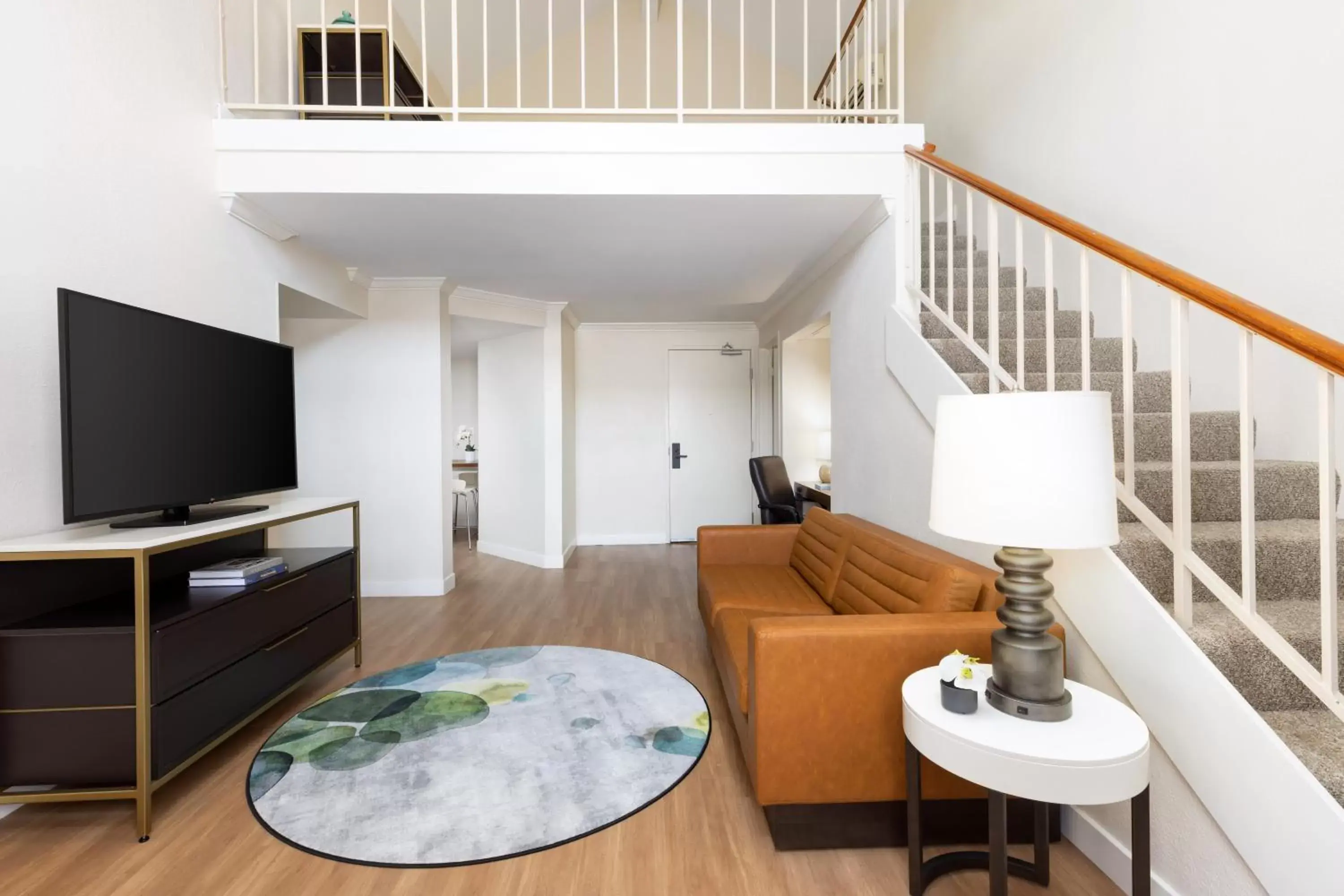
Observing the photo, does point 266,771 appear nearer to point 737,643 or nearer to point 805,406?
point 737,643

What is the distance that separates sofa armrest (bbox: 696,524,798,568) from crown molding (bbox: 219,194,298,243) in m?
2.76

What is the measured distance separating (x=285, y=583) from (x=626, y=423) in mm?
4212

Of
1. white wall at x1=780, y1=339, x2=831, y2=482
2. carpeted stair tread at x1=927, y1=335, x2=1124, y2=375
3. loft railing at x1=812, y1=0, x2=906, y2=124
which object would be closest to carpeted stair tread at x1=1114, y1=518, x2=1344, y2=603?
carpeted stair tread at x1=927, y1=335, x2=1124, y2=375

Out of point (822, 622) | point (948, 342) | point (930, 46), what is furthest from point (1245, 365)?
point (930, 46)

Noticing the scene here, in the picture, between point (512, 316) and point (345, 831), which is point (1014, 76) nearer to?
point (512, 316)

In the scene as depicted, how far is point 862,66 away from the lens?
5504 millimetres

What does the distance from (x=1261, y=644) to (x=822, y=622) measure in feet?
3.30

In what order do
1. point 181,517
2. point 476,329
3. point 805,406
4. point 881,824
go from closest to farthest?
point 881,824
point 181,517
point 476,329
point 805,406

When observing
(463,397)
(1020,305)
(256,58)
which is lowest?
(1020,305)

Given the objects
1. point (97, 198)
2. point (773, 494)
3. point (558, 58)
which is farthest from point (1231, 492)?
point (558, 58)

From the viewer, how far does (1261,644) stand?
143 cm

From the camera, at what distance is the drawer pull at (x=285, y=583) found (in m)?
2.32

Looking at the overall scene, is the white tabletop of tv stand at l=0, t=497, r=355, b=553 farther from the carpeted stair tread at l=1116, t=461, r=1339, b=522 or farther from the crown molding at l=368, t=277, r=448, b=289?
the carpeted stair tread at l=1116, t=461, r=1339, b=522

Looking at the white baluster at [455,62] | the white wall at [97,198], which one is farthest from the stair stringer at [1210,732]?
the white wall at [97,198]
